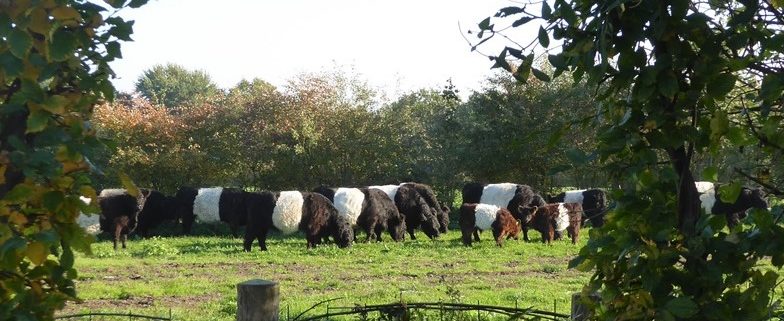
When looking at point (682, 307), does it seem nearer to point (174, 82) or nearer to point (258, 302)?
point (258, 302)

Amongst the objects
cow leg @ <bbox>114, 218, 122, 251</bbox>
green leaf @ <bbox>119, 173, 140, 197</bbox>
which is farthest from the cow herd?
green leaf @ <bbox>119, 173, 140, 197</bbox>

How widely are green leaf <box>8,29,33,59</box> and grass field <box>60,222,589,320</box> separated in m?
5.97

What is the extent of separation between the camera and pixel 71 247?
7.50 ft

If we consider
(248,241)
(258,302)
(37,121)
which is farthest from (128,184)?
(248,241)

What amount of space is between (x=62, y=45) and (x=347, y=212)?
2113 cm

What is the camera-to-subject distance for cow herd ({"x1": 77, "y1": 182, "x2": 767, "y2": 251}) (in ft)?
68.2

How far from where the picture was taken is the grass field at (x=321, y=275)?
11.1 m

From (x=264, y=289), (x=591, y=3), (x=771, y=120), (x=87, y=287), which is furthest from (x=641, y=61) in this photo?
(x=87, y=287)

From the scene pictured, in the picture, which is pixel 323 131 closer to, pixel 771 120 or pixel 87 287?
pixel 87 287

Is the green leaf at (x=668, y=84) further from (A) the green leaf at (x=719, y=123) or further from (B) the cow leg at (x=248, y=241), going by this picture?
(B) the cow leg at (x=248, y=241)

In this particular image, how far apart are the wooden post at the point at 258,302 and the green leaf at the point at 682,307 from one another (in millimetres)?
2232

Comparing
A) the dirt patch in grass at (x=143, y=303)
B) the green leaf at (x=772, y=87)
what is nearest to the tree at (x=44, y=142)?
the green leaf at (x=772, y=87)

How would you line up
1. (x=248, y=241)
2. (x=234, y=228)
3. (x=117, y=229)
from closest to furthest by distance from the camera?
1. (x=248, y=241)
2. (x=117, y=229)
3. (x=234, y=228)

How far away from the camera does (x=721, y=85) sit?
2.34 m
